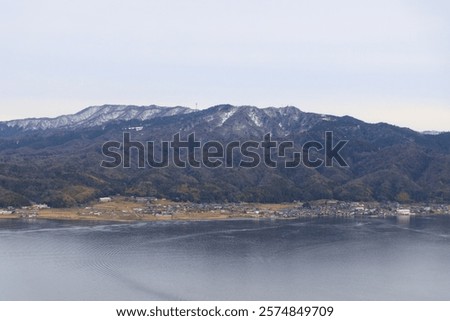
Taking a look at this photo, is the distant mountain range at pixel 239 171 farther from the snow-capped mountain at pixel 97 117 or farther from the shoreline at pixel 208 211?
the snow-capped mountain at pixel 97 117

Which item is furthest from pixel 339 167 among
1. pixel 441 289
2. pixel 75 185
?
pixel 441 289

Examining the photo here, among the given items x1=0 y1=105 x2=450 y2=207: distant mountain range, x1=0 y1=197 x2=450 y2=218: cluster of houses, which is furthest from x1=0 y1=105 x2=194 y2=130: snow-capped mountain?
x1=0 y1=197 x2=450 y2=218: cluster of houses

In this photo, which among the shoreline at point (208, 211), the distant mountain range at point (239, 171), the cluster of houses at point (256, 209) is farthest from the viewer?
the distant mountain range at point (239, 171)

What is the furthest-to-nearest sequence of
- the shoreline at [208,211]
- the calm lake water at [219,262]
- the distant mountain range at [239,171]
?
the distant mountain range at [239,171], the shoreline at [208,211], the calm lake water at [219,262]

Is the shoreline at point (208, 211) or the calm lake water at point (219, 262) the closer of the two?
the calm lake water at point (219, 262)

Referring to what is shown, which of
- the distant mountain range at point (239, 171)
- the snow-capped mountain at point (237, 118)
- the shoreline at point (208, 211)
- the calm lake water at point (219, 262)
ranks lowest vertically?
the calm lake water at point (219, 262)

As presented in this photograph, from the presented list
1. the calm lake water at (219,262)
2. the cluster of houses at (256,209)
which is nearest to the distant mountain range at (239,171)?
the cluster of houses at (256,209)

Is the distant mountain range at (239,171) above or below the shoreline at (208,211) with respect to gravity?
above

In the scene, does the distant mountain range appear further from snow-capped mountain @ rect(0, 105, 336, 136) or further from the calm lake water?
the calm lake water
